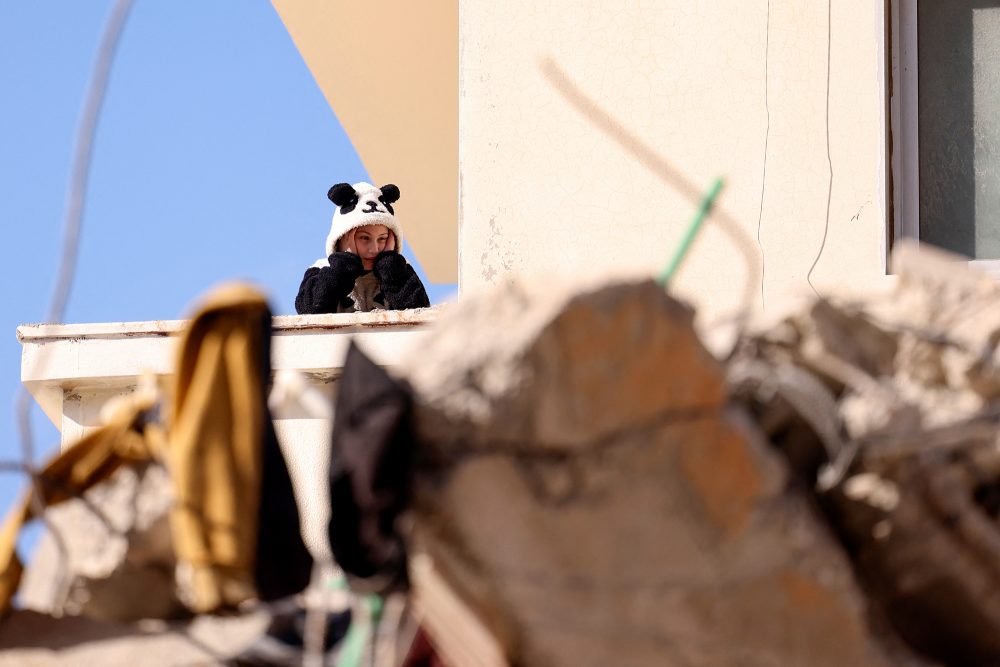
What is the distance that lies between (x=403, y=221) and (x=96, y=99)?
8961 millimetres

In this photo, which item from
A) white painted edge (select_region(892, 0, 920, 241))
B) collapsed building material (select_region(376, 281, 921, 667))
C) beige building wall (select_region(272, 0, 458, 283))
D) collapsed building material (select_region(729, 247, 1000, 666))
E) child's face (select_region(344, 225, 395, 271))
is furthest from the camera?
beige building wall (select_region(272, 0, 458, 283))

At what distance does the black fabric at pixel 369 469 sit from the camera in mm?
2367

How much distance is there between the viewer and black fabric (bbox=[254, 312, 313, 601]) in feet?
9.10

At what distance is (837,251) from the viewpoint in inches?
220

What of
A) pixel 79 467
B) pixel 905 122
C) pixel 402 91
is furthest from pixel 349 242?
pixel 79 467

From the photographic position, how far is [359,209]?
7.41 m

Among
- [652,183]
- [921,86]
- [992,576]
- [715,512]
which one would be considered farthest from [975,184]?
[715,512]

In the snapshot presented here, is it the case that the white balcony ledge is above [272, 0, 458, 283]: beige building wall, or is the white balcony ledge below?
below

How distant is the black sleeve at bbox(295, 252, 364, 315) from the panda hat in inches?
13.4

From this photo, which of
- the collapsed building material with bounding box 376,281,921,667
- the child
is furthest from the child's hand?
the collapsed building material with bounding box 376,281,921,667

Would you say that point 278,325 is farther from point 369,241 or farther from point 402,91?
point 402,91

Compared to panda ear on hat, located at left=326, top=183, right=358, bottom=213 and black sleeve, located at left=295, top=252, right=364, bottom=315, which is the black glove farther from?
panda ear on hat, located at left=326, top=183, right=358, bottom=213

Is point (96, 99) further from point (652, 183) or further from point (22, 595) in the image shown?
point (652, 183)

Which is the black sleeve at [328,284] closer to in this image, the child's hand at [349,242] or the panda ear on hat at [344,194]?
the child's hand at [349,242]
